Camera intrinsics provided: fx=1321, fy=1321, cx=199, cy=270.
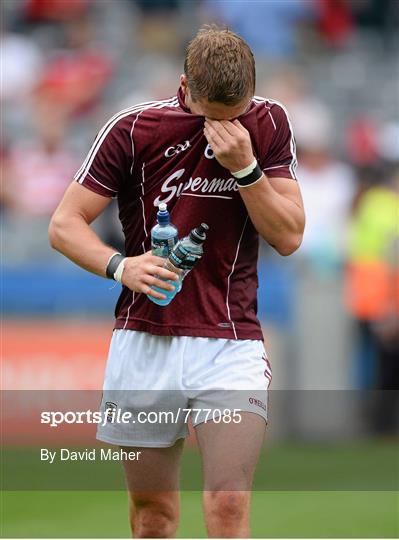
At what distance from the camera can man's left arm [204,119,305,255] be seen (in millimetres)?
5492

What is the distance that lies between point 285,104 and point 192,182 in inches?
336

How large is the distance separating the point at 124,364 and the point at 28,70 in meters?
9.78

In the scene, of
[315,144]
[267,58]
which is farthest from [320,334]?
[267,58]

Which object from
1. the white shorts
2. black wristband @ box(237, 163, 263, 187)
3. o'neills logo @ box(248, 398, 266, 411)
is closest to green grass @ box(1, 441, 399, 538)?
the white shorts

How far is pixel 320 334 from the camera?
11539 mm

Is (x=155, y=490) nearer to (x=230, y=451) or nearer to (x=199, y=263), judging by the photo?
(x=230, y=451)

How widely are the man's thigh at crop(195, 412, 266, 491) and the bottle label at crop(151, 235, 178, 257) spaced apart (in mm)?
754

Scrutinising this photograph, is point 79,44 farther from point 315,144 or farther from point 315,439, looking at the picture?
point 315,439

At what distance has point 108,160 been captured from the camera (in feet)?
18.9

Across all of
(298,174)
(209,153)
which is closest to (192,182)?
(209,153)

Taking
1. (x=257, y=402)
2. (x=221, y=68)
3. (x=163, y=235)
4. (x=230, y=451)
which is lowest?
(x=230, y=451)

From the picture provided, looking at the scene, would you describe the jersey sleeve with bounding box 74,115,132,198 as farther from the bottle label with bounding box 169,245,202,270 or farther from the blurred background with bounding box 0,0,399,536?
the blurred background with bounding box 0,0,399,536

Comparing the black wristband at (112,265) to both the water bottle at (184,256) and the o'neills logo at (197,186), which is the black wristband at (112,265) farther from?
the o'neills logo at (197,186)

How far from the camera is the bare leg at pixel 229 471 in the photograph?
5.47 meters
